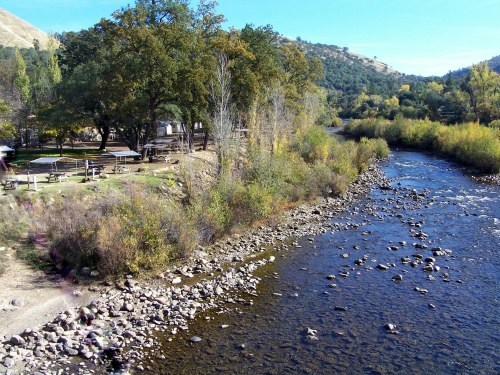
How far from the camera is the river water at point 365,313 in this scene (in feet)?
45.2

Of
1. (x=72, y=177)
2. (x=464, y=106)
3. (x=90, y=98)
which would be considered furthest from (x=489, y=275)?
(x=464, y=106)

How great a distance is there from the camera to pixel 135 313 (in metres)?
16.6

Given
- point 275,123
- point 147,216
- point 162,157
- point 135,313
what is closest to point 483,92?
point 275,123

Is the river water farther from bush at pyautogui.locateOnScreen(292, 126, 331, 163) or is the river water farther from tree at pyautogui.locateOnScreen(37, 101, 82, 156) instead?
tree at pyautogui.locateOnScreen(37, 101, 82, 156)

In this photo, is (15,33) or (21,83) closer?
(21,83)

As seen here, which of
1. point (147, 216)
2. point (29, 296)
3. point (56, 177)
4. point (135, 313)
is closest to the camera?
point (135, 313)

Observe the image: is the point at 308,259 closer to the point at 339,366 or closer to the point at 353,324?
the point at 353,324

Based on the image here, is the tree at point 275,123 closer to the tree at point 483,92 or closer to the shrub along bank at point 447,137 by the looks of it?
the shrub along bank at point 447,137

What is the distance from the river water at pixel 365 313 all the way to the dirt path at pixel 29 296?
4.92 metres

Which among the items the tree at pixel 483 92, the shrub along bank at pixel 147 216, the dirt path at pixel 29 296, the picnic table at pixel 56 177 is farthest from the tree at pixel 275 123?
the tree at pixel 483 92

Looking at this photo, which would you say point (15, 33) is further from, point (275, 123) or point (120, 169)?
point (275, 123)

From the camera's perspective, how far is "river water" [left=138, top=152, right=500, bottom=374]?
1379cm

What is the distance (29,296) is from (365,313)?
13719 millimetres

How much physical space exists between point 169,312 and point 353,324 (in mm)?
7197
